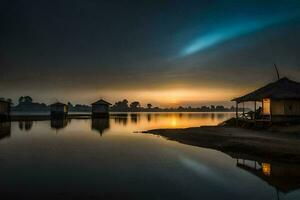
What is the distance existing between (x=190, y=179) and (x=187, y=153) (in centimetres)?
749

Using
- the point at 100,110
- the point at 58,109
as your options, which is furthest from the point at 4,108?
the point at 100,110

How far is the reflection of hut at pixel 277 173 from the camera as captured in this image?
1184cm

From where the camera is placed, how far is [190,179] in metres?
13.1

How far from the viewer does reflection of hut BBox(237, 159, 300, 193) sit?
38.9ft

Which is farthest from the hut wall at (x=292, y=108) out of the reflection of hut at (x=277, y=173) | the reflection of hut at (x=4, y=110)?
the reflection of hut at (x=4, y=110)

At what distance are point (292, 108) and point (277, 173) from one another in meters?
20.3

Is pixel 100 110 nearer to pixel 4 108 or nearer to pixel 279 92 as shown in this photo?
pixel 4 108

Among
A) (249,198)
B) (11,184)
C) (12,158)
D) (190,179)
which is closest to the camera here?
(249,198)

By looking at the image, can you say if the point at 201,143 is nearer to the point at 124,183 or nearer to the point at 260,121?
the point at 260,121

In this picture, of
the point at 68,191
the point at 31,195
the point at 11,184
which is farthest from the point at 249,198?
the point at 11,184

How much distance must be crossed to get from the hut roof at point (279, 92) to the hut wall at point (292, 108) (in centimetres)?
95

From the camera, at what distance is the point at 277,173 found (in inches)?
542

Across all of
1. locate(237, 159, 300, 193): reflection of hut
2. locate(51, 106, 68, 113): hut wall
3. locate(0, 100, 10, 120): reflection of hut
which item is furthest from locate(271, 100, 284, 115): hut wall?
locate(51, 106, 68, 113): hut wall

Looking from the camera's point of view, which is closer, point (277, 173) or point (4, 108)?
point (277, 173)
